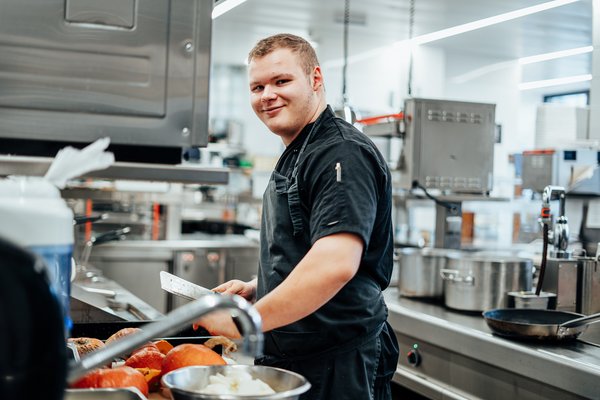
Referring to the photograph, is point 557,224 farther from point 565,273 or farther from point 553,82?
point 553,82

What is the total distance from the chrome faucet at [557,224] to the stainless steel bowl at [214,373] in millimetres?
2192

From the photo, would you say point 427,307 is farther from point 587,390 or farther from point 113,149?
point 113,149

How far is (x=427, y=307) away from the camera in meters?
3.59

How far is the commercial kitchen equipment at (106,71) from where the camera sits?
62.2 inches

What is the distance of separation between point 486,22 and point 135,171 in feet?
24.3

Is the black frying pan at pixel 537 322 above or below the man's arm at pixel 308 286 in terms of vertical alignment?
below

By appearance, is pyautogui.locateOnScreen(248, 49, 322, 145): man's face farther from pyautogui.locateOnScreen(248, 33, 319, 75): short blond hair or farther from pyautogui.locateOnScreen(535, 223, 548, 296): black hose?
pyautogui.locateOnScreen(535, 223, 548, 296): black hose

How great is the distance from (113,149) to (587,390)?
5.77 feet

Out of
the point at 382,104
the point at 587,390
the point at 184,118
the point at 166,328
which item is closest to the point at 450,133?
the point at 587,390

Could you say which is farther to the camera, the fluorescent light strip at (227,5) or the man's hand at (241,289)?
the fluorescent light strip at (227,5)

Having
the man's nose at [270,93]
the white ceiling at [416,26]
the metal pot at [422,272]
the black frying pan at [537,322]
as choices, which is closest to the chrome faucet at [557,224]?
the black frying pan at [537,322]

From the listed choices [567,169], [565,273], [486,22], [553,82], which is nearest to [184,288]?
[565,273]

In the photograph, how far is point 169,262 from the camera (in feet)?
22.0

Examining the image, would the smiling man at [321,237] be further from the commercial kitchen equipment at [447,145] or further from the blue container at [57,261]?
the commercial kitchen equipment at [447,145]
